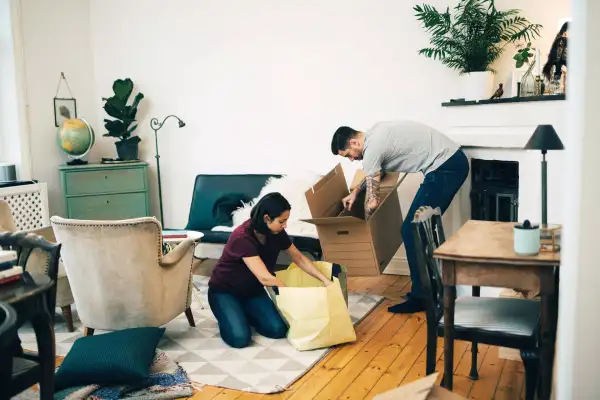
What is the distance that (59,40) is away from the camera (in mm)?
6086

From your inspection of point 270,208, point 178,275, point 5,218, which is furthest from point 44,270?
point 270,208

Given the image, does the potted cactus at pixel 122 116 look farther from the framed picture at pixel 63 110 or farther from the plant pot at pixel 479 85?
the plant pot at pixel 479 85

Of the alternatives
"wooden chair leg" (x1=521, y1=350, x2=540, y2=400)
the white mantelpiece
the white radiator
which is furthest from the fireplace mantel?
the white radiator

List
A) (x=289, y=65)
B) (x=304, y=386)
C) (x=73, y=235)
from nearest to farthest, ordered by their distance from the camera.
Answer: (x=304, y=386) < (x=73, y=235) < (x=289, y=65)

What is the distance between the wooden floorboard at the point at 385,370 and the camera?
303cm

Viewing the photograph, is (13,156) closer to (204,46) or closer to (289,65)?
(204,46)

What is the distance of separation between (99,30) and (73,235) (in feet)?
11.4

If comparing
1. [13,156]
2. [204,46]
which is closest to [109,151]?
[13,156]

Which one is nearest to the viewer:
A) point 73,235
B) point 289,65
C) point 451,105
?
point 73,235

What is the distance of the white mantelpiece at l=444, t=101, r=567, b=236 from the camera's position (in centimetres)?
351

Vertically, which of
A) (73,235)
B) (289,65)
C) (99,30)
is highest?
(99,30)

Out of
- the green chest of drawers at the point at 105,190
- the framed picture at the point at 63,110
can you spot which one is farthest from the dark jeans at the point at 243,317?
the framed picture at the point at 63,110

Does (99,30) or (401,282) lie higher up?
(99,30)

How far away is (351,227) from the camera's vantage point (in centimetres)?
423
